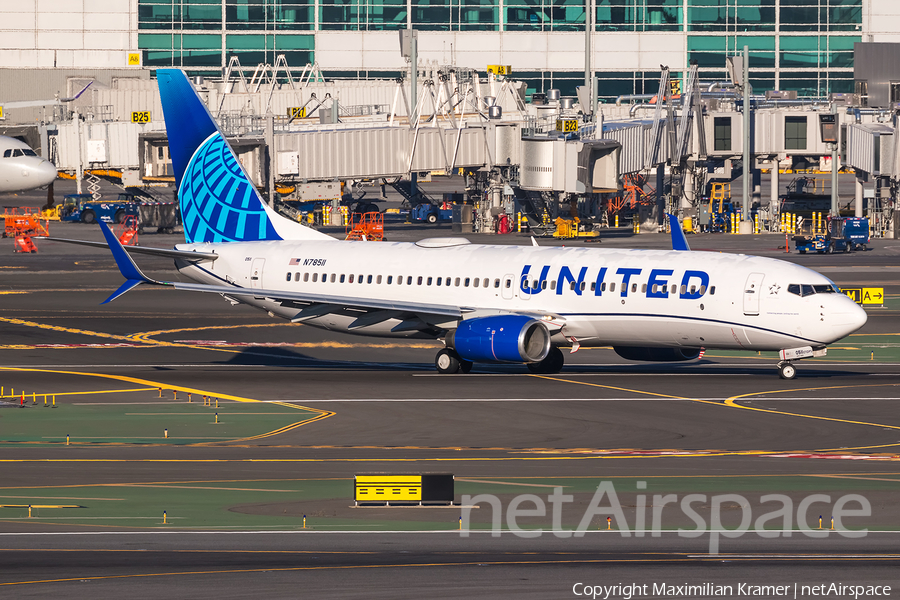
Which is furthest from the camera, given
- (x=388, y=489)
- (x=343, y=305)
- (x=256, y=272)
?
(x=256, y=272)

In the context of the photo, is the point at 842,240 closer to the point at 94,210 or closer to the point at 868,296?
the point at 868,296

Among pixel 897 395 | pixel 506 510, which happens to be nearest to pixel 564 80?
pixel 897 395

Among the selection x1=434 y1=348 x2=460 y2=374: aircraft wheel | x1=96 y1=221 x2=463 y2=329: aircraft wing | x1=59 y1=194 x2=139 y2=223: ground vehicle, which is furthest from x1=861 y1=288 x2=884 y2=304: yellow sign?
x1=59 y1=194 x2=139 y2=223: ground vehicle

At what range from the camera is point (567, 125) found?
11006 centimetres

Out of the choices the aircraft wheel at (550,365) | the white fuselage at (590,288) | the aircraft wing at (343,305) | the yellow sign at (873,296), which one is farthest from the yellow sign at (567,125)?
the aircraft wheel at (550,365)

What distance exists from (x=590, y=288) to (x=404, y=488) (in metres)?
20.0

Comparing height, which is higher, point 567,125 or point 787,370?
point 567,125

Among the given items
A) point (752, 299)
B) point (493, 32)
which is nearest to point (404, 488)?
point (752, 299)

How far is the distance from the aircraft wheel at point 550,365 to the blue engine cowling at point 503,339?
2387mm

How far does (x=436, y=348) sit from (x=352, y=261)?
348 inches

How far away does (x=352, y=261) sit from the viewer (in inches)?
2074

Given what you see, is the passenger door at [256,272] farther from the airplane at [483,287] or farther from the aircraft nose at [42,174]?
the aircraft nose at [42,174]

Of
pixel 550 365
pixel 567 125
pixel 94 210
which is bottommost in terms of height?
pixel 550 365

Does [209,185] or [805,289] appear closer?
[805,289]
